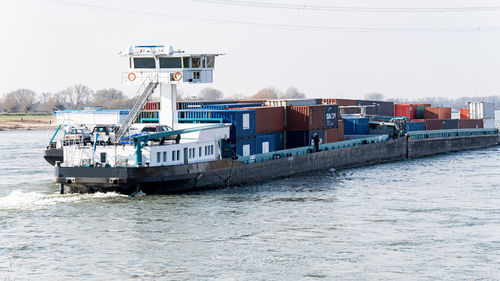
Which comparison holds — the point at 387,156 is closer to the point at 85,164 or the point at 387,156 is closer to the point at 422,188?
the point at 422,188

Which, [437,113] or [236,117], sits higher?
[437,113]

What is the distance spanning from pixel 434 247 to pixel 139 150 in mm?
16584

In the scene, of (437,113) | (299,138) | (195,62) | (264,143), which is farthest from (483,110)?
(195,62)

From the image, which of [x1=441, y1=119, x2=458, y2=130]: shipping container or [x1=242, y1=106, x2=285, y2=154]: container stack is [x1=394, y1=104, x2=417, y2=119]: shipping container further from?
[x1=242, y1=106, x2=285, y2=154]: container stack

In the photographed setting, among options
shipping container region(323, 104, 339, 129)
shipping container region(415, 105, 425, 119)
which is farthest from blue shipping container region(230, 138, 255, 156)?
shipping container region(415, 105, 425, 119)

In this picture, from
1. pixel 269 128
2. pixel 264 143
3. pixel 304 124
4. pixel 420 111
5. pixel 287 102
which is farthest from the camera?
pixel 420 111

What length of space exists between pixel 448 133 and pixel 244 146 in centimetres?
3938

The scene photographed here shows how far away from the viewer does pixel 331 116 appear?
59.1 meters

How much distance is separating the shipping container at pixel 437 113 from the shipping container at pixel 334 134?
86.4 ft

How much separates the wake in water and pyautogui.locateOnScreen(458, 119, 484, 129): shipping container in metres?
58.9

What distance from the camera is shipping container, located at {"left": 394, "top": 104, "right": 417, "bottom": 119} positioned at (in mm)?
83875

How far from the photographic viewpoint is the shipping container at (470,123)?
8712 centimetres

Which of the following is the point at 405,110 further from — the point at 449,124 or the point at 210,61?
the point at 210,61

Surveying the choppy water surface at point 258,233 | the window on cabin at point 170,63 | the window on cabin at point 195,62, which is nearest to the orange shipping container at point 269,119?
the choppy water surface at point 258,233
